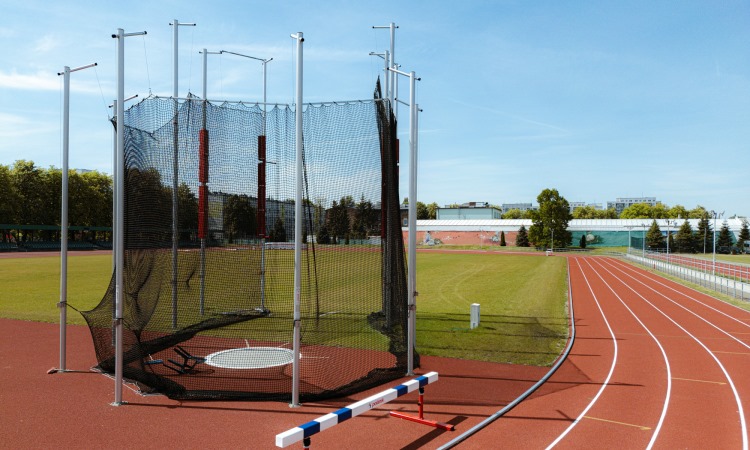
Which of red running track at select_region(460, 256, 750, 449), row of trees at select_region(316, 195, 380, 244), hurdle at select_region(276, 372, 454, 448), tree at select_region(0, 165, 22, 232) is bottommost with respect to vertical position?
red running track at select_region(460, 256, 750, 449)

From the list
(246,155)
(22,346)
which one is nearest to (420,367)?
(246,155)

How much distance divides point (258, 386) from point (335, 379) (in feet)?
4.50

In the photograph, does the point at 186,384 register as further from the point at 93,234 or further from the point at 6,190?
the point at 93,234

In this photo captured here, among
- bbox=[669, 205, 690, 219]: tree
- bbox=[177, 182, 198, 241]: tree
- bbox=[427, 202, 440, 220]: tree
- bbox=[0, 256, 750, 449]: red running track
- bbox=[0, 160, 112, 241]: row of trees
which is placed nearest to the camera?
bbox=[0, 256, 750, 449]: red running track

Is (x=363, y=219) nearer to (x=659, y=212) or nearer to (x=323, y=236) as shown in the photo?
(x=323, y=236)

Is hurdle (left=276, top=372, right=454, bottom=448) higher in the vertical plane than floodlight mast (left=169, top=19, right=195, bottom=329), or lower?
lower

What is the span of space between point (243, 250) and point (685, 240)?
78.0 metres

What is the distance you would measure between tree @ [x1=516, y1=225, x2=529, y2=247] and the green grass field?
5137cm

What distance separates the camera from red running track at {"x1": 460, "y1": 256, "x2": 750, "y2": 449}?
6676 mm

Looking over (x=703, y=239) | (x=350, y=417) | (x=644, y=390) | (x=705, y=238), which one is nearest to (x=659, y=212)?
(x=703, y=239)

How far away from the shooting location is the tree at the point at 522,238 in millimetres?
77438

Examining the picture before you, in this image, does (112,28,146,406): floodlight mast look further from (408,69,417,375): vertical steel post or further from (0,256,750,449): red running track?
(408,69,417,375): vertical steel post

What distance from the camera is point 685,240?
2894 inches

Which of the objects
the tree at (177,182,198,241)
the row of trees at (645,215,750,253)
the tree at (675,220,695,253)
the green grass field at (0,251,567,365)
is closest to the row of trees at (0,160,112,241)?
the green grass field at (0,251,567,365)
